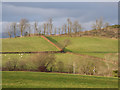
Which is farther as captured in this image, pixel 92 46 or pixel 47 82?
pixel 92 46

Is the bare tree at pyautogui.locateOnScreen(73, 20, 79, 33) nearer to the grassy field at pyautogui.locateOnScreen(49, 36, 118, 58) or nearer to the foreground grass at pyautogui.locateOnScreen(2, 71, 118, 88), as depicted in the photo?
the grassy field at pyautogui.locateOnScreen(49, 36, 118, 58)

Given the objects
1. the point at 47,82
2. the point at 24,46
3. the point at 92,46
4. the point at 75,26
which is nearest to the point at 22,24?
the point at 75,26

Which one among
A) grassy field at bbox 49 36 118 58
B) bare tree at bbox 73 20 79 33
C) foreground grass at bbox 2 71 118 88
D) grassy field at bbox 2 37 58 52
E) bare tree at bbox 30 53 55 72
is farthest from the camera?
bare tree at bbox 73 20 79 33

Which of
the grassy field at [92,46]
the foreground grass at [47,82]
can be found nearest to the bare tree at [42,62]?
the foreground grass at [47,82]

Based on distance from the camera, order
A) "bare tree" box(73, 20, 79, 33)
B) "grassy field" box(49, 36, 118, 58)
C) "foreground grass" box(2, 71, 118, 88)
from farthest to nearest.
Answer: "bare tree" box(73, 20, 79, 33)
"grassy field" box(49, 36, 118, 58)
"foreground grass" box(2, 71, 118, 88)

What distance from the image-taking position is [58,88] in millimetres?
15906

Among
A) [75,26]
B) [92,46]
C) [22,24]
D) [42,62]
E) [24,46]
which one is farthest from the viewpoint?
[75,26]

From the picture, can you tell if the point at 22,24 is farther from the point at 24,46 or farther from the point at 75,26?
the point at 24,46

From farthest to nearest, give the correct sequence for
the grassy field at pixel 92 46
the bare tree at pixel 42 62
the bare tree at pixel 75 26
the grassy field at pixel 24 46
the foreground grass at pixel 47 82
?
the bare tree at pixel 75 26 < the grassy field at pixel 92 46 < the grassy field at pixel 24 46 < the bare tree at pixel 42 62 < the foreground grass at pixel 47 82

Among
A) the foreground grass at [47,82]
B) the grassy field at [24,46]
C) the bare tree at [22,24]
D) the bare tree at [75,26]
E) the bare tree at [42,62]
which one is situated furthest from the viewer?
the bare tree at [75,26]

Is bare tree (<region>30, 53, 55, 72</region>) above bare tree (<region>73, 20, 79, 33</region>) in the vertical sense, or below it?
below

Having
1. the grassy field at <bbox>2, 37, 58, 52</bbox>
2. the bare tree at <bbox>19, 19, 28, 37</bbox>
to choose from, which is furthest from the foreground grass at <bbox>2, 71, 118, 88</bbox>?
the bare tree at <bbox>19, 19, 28, 37</bbox>

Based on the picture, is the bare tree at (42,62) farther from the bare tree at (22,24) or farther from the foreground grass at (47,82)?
the bare tree at (22,24)

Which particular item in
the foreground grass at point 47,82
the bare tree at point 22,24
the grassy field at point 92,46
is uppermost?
the bare tree at point 22,24
